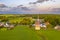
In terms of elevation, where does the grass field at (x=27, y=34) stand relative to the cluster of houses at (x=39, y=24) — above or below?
below

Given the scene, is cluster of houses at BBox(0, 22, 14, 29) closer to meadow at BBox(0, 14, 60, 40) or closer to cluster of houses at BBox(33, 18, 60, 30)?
meadow at BBox(0, 14, 60, 40)

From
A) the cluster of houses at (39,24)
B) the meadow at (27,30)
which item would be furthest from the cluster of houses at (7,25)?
the cluster of houses at (39,24)

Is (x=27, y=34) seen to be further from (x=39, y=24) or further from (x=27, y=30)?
(x=39, y=24)

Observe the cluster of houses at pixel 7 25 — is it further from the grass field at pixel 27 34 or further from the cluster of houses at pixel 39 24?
the cluster of houses at pixel 39 24

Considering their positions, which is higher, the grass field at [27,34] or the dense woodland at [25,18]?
the dense woodland at [25,18]

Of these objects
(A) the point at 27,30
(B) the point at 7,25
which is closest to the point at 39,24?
(A) the point at 27,30

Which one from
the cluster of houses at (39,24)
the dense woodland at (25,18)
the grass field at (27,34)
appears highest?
the dense woodland at (25,18)

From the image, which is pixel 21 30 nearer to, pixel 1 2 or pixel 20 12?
pixel 20 12

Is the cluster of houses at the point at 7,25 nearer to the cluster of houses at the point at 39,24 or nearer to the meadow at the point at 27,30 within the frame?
the meadow at the point at 27,30

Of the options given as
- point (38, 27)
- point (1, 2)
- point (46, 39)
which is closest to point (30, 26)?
point (38, 27)
